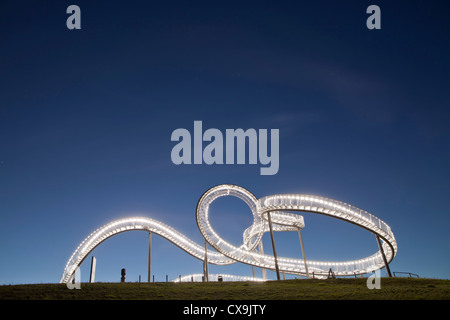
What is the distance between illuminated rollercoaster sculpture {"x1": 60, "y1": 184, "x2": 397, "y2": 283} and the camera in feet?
103

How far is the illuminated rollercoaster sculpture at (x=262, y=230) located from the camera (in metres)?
Result: 31.3

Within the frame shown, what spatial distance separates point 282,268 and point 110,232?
2329 centimetres

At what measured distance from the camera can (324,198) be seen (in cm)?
3117

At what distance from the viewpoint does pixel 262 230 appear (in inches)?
1601
